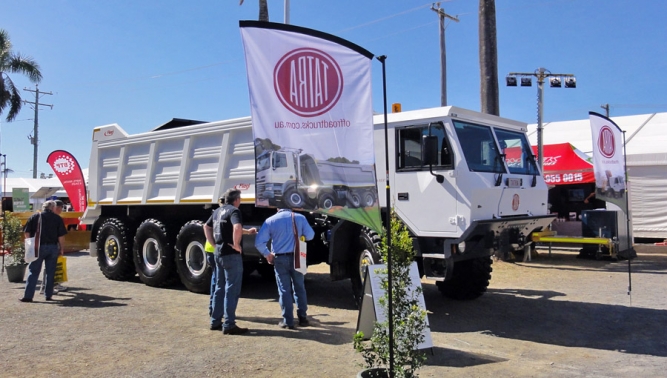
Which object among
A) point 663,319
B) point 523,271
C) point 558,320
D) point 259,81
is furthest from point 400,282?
point 523,271

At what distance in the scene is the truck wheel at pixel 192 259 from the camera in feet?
30.1

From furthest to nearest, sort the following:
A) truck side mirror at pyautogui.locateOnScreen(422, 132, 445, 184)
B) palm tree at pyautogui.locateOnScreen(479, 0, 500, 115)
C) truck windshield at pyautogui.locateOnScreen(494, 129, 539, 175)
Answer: palm tree at pyautogui.locateOnScreen(479, 0, 500, 115)
truck windshield at pyautogui.locateOnScreen(494, 129, 539, 175)
truck side mirror at pyautogui.locateOnScreen(422, 132, 445, 184)

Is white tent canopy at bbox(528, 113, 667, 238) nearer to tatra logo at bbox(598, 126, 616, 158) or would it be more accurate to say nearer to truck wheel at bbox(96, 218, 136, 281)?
Answer: tatra logo at bbox(598, 126, 616, 158)

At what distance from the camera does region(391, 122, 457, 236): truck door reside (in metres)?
7.09

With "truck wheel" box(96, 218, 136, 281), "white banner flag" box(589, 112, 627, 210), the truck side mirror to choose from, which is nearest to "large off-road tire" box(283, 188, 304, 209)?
the truck side mirror

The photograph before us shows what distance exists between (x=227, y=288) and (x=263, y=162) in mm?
2198

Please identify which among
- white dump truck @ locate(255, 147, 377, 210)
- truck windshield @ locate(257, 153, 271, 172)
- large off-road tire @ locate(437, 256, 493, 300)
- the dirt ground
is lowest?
the dirt ground

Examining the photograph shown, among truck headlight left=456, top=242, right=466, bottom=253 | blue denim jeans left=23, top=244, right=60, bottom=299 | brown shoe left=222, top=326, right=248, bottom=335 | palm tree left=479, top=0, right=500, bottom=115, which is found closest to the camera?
brown shoe left=222, top=326, right=248, bottom=335

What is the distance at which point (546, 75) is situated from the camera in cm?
1844

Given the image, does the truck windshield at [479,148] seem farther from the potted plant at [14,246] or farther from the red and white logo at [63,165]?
the red and white logo at [63,165]

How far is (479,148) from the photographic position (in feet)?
24.8

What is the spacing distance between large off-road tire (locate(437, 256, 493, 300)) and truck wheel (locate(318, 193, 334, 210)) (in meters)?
4.29

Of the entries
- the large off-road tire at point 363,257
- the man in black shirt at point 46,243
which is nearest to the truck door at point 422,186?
the large off-road tire at point 363,257

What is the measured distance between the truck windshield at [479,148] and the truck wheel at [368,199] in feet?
9.46
